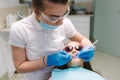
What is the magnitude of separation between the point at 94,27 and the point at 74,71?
8.42ft

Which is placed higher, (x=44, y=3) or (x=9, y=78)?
(x=44, y=3)

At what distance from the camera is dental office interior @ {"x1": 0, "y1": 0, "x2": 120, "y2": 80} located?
2426 millimetres

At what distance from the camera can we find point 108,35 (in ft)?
10.6

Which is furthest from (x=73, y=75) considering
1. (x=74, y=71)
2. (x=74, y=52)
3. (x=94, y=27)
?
(x=94, y=27)

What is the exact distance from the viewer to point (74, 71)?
0.95 m

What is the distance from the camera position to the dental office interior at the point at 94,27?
2.43 meters

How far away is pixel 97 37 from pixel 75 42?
2.47 m

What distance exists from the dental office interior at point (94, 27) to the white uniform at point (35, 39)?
4.72 feet

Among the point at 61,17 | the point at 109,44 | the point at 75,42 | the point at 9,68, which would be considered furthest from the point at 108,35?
the point at 61,17

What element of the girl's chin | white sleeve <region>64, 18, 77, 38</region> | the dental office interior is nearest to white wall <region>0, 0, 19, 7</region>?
the dental office interior

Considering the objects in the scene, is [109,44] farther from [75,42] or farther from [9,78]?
[75,42]

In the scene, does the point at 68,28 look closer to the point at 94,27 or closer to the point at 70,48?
the point at 70,48

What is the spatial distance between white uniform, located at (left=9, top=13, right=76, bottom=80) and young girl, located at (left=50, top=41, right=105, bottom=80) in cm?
7

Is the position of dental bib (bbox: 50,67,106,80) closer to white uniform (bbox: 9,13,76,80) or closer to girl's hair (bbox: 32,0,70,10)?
white uniform (bbox: 9,13,76,80)
